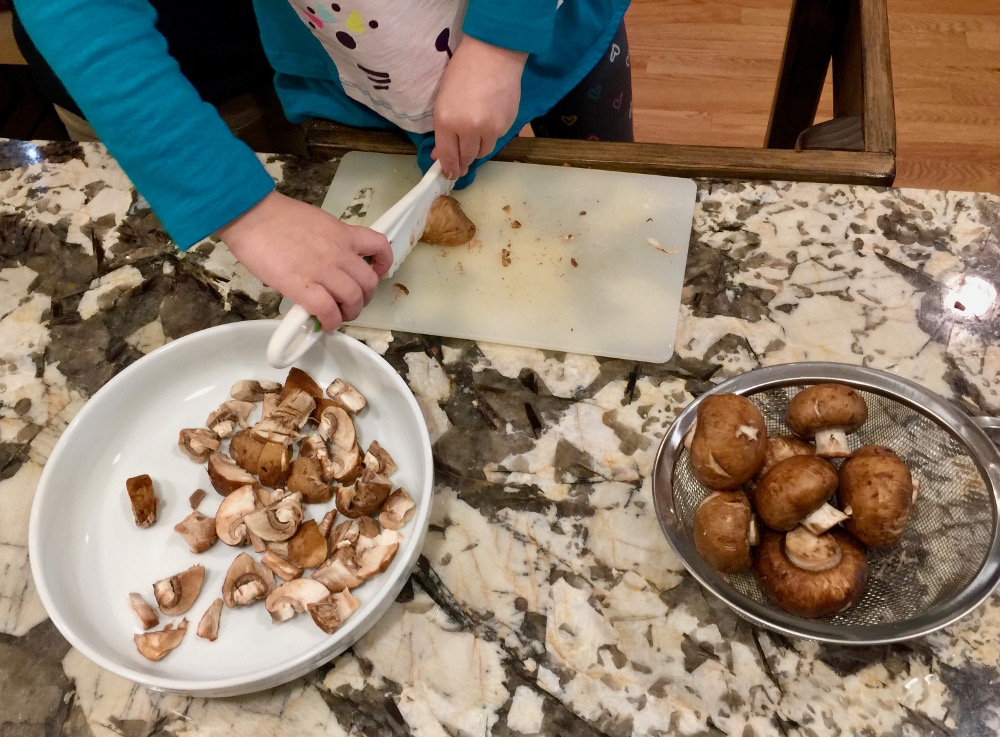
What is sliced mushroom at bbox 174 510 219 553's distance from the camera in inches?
23.7

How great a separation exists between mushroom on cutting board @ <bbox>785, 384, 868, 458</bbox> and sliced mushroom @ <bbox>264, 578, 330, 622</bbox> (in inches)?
15.6

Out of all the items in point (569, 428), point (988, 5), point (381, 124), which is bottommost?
point (988, 5)

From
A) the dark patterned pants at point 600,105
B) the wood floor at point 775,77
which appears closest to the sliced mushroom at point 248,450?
the dark patterned pants at point 600,105

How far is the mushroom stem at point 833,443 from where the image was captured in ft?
1.78

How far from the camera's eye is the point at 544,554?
59 centimetres

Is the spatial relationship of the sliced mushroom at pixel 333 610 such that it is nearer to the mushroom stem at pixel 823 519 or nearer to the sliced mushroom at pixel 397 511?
the sliced mushroom at pixel 397 511

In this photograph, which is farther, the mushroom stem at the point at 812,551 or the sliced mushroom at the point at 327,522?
the sliced mushroom at the point at 327,522

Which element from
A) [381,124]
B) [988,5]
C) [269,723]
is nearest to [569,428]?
[269,723]

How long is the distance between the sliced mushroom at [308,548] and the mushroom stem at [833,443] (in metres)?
0.41

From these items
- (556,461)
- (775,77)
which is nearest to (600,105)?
(556,461)

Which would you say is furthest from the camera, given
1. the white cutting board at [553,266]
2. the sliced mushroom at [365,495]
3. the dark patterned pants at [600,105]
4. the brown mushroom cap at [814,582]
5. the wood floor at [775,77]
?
the wood floor at [775,77]

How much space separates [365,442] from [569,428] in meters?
0.19

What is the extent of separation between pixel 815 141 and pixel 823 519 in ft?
1.89

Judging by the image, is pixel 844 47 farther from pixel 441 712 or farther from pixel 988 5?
pixel 988 5
